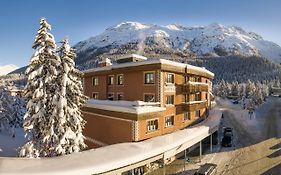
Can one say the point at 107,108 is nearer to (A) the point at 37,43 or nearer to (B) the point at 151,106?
(B) the point at 151,106

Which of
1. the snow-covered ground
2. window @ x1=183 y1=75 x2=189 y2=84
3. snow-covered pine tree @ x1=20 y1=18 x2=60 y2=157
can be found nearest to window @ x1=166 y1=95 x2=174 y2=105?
window @ x1=183 y1=75 x2=189 y2=84

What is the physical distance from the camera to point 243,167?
31.4 meters

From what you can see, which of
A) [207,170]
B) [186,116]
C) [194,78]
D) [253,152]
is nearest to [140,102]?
[207,170]

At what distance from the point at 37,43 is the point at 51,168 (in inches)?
506

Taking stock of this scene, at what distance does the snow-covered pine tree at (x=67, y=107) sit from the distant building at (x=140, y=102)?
5623mm

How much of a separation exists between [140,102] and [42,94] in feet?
34.3

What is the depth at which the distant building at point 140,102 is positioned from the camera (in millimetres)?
29188

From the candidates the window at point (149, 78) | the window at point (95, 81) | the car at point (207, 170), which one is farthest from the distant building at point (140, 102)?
the car at point (207, 170)

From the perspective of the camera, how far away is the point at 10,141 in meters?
54.1

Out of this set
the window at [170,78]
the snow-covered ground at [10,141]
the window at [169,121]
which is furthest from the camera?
the snow-covered ground at [10,141]

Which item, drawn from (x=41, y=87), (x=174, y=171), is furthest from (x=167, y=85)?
(x=41, y=87)

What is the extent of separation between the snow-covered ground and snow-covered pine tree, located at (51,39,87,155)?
910 inches

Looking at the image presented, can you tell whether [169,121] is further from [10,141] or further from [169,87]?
[10,141]

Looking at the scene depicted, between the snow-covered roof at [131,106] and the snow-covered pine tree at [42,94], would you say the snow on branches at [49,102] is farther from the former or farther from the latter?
the snow-covered roof at [131,106]
